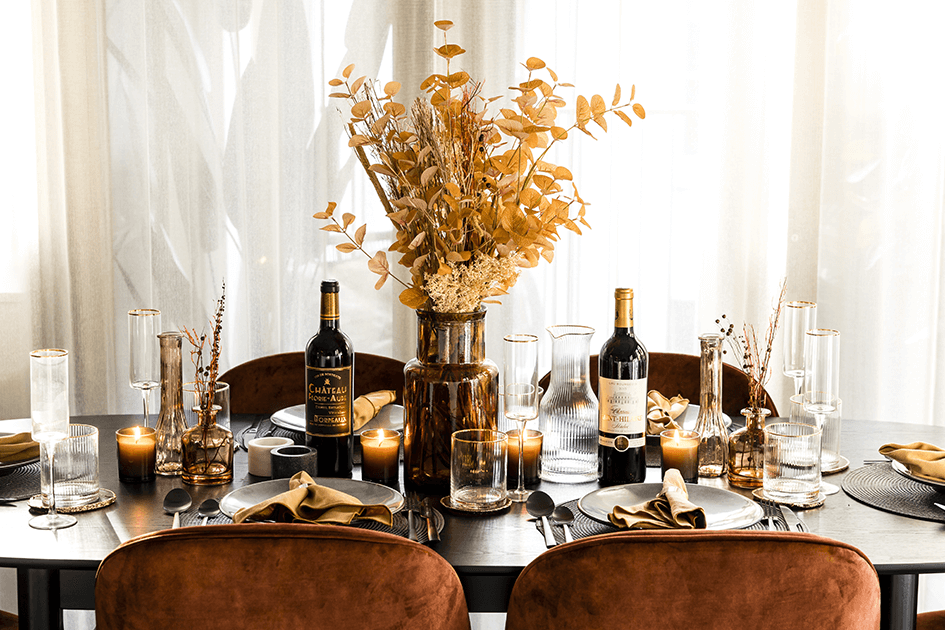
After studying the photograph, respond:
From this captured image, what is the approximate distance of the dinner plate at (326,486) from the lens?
1400 mm

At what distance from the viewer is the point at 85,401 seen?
2.91 metres

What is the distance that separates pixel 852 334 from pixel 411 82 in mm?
1514

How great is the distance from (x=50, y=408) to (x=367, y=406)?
66 centimetres

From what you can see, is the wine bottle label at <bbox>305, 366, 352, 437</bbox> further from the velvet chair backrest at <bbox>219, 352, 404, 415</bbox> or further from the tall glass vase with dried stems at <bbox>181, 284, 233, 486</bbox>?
the velvet chair backrest at <bbox>219, 352, 404, 415</bbox>

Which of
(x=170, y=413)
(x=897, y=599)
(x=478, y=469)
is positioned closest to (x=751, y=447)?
(x=897, y=599)

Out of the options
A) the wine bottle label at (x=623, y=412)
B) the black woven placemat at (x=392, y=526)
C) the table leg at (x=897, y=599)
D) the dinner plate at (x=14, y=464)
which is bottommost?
the table leg at (x=897, y=599)

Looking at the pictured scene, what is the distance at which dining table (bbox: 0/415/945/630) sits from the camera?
1.24 meters

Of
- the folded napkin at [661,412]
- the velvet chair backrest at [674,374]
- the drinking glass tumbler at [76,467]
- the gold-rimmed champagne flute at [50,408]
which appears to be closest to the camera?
the gold-rimmed champagne flute at [50,408]

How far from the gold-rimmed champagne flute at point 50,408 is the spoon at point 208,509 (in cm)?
18

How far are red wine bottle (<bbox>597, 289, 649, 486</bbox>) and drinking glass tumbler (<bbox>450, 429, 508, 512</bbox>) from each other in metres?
0.20

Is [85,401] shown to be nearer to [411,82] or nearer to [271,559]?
[411,82]

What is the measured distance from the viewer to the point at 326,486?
1.48 m

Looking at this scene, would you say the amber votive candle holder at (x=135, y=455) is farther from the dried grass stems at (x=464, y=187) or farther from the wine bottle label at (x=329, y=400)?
the dried grass stems at (x=464, y=187)

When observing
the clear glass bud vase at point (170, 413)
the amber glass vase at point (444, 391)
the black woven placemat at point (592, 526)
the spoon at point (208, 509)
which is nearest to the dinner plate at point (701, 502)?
the black woven placemat at point (592, 526)
